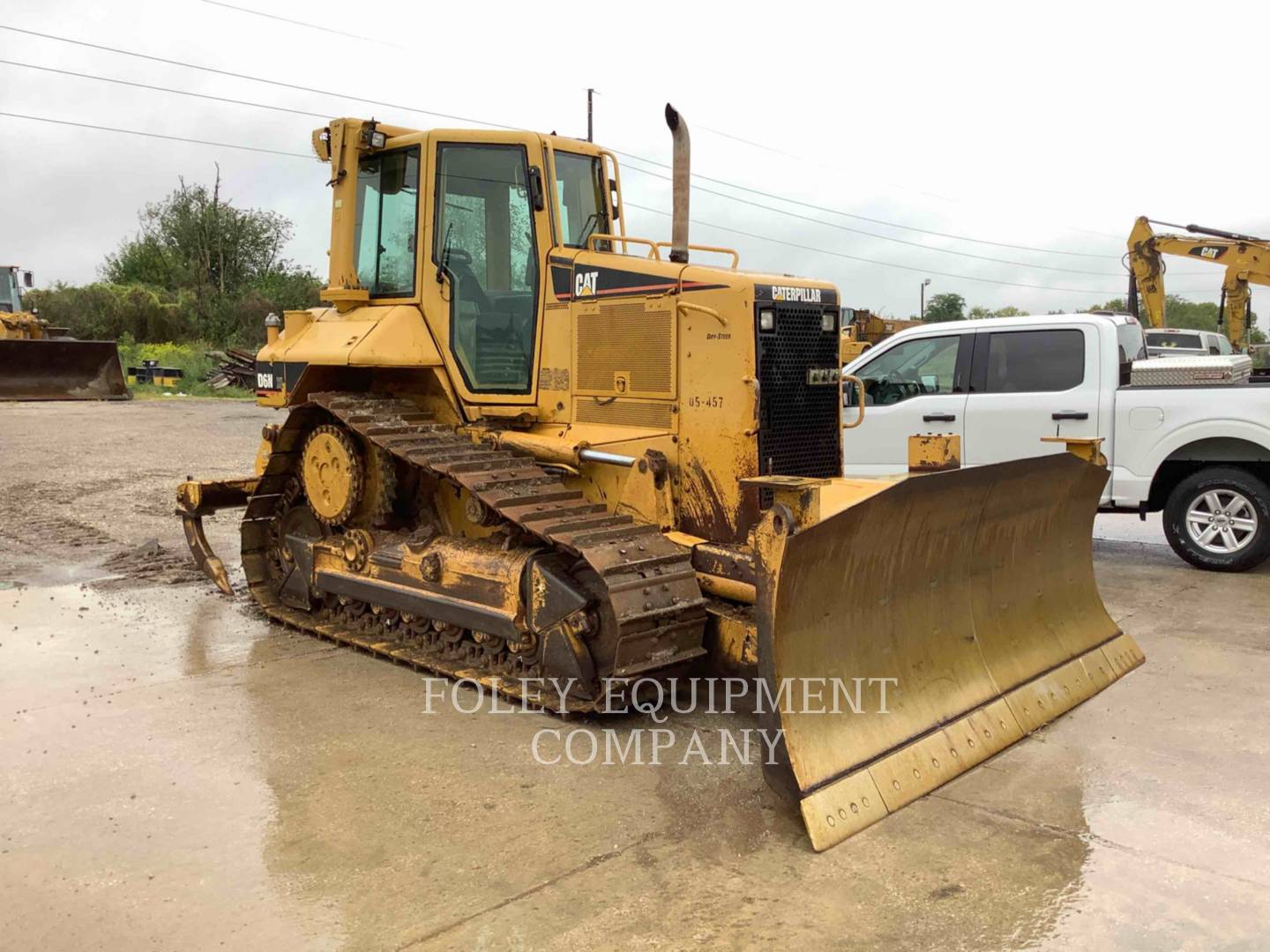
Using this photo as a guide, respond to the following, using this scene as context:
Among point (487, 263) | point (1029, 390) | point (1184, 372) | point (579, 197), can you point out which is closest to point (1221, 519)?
point (1184, 372)

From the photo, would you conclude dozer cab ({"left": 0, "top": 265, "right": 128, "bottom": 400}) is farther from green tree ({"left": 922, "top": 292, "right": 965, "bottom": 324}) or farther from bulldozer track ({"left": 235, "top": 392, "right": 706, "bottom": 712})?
green tree ({"left": 922, "top": 292, "right": 965, "bottom": 324})

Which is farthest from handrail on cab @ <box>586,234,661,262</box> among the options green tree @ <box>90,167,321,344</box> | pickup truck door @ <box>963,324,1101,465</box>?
green tree @ <box>90,167,321,344</box>

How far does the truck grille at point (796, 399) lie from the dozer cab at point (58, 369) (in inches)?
760

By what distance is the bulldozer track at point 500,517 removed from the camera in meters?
4.70

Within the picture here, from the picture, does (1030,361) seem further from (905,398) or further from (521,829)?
(521,829)

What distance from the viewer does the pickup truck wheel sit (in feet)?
26.2

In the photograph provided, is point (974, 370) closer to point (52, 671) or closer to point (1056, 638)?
point (1056, 638)

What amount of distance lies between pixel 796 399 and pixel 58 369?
19.9m

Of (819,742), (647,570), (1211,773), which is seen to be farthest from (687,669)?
(1211,773)

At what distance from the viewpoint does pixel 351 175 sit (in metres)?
6.74

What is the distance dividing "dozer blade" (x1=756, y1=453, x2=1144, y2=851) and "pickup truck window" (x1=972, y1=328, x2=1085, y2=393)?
3031 millimetres

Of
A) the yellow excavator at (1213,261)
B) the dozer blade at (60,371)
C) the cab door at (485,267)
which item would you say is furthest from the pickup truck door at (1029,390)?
the dozer blade at (60,371)

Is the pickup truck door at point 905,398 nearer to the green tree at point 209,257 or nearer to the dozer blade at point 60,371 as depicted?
the dozer blade at point 60,371

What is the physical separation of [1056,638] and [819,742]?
6.93 feet
